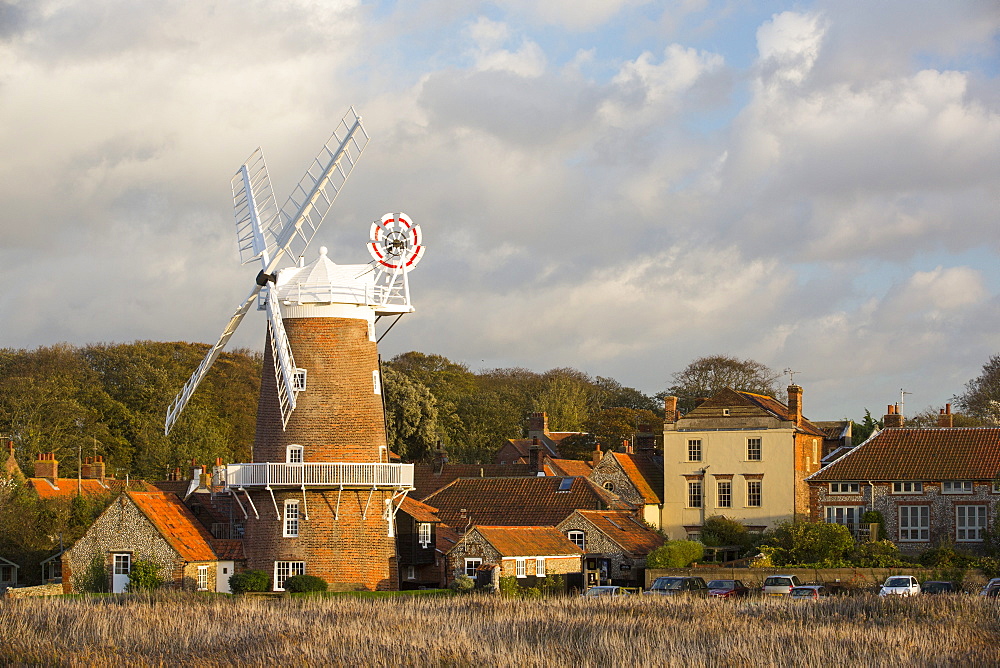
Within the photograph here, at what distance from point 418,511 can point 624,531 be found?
8.09 metres

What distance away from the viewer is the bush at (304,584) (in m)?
45.0

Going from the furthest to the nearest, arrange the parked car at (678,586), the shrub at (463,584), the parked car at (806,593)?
the shrub at (463,584) → the parked car at (678,586) → the parked car at (806,593)

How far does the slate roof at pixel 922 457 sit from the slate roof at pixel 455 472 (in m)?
16.9

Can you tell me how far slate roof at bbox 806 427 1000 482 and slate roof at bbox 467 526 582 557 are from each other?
11067mm

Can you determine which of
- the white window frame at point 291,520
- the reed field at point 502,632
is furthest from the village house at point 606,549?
the reed field at point 502,632

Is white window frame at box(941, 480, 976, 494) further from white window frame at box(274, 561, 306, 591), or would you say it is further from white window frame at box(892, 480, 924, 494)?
white window frame at box(274, 561, 306, 591)

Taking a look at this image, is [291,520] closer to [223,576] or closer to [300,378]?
[223,576]

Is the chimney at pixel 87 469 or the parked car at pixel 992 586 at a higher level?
the chimney at pixel 87 469

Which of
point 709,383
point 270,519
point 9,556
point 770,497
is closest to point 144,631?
point 270,519

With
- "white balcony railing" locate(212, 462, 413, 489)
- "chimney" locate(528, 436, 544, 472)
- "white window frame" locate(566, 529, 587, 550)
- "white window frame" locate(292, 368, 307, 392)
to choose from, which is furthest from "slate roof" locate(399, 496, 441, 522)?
"chimney" locate(528, 436, 544, 472)

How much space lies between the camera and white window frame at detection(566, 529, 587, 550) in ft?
173

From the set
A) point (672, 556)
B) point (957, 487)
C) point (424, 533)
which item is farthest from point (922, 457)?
point (424, 533)

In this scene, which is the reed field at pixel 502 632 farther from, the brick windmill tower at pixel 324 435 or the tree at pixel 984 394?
the tree at pixel 984 394

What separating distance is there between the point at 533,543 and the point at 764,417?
47.2 feet
